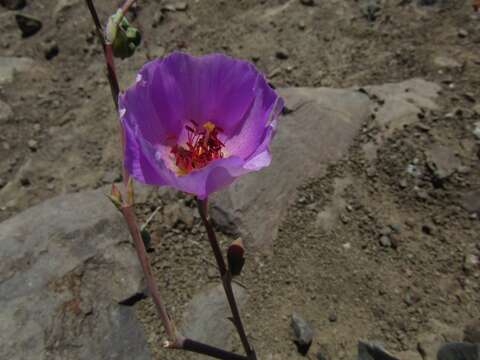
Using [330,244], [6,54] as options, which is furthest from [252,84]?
[6,54]

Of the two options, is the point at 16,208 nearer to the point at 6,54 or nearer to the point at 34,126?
the point at 34,126

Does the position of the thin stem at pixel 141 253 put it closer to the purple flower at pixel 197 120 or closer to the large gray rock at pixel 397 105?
the purple flower at pixel 197 120

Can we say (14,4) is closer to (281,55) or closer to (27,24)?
(27,24)

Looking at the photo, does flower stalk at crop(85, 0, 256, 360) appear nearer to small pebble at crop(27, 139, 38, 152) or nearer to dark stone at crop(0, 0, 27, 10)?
small pebble at crop(27, 139, 38, 152)

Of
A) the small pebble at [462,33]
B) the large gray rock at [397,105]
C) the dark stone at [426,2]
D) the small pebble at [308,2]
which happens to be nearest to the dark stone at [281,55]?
the small pebble at [308,2]

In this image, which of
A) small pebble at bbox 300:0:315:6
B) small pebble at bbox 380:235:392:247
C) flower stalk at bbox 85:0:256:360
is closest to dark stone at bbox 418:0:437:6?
small pebble at bbox 300:0:315:6

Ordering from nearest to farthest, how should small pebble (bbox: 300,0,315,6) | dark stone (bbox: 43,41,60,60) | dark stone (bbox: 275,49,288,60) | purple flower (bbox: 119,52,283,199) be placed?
purple flower (bbox: 119,52,283,199), dark stone (bbox: 275,49,288,60), small pebble (bbox: 300,0,315,6), dark stone (bbox: 43,41,60,60)
